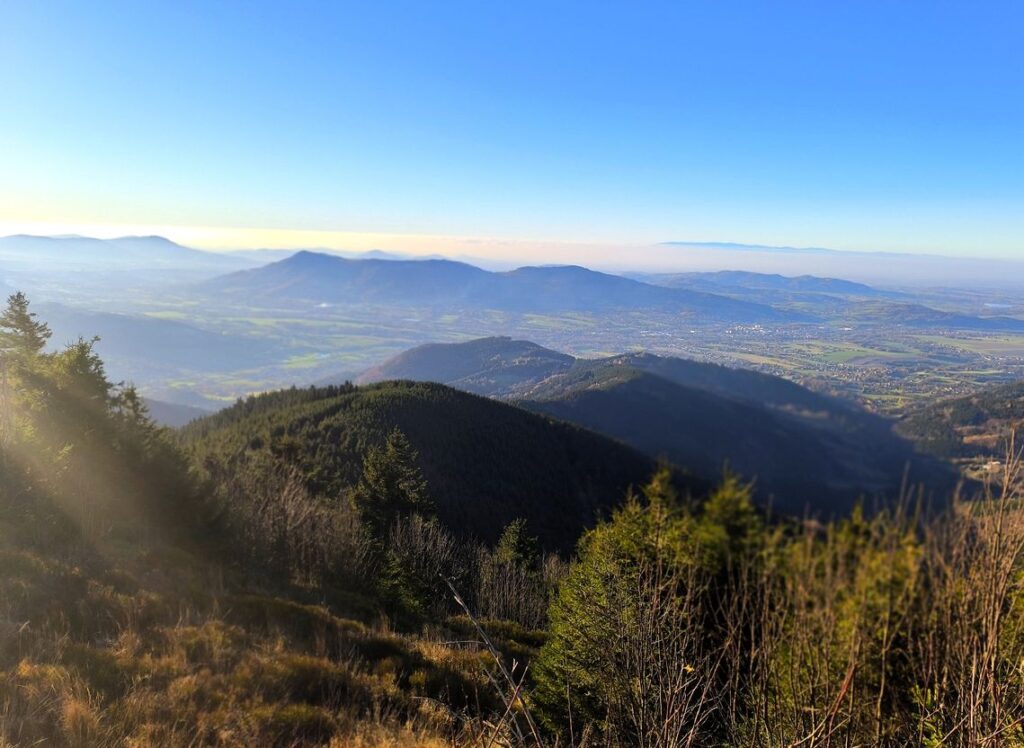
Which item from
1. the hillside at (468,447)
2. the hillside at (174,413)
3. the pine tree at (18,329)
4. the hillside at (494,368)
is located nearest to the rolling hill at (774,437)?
the pine tree at (18,329)

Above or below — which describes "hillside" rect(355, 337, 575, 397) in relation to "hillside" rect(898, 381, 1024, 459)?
below

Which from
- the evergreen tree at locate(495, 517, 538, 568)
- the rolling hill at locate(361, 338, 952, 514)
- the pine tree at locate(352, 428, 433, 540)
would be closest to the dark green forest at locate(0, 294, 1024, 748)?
the rolling hill at locate(361, 338, 952, 514)

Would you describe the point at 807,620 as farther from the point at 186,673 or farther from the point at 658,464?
the point at 186,673

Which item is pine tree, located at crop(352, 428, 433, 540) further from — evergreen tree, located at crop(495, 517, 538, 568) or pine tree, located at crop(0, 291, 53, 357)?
pine tree, located at crop(0, 291, 53, 357)

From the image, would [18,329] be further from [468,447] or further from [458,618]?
[468,447]

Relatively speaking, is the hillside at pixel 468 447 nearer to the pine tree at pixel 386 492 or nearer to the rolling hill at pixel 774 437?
the pine tree at pixel 386 492

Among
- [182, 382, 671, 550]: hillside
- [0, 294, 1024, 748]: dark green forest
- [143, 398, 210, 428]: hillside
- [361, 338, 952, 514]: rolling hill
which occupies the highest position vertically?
[361, 338, 952, 514]: rolling hill

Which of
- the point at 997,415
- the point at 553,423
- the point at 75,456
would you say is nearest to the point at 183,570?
the point at 75,456
